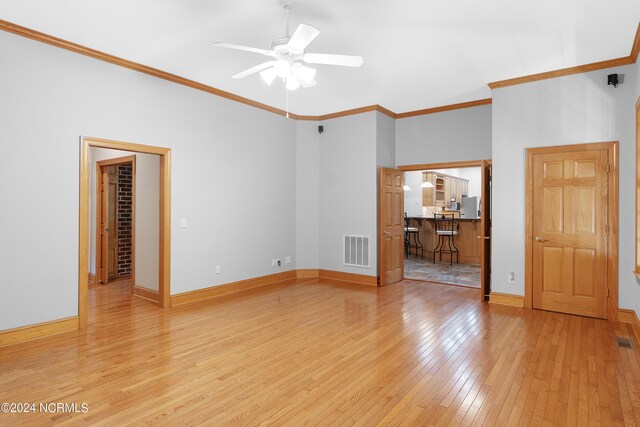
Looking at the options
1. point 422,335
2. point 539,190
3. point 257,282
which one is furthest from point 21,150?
point 539,190

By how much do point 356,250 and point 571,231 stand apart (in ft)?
10.4

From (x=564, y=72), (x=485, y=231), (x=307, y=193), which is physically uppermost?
(x=564, y=72)

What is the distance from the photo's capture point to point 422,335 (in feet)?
12.2

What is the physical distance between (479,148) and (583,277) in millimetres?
2428

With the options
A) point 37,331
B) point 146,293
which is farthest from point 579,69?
point 37,331

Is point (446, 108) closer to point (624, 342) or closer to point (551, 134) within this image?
point (551, 134)

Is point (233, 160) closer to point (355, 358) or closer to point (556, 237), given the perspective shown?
point (355, 358)

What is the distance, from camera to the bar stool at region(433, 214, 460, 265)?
8508 millimetres

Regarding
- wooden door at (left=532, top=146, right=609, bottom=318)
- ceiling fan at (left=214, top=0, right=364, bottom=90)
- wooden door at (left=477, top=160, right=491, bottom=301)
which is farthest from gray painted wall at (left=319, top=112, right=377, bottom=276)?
ceiling fan at (left=214, top=0, right=364, bottom=90)

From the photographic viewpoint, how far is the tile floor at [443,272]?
6.55m

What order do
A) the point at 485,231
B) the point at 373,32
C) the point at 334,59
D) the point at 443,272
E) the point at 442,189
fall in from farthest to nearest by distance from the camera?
1. the point at 442,189
2. the point at 443,272
3. the point at 485,231
4. the point at 373,32
5. the point at 334,59

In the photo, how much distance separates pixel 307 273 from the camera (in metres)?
6.77

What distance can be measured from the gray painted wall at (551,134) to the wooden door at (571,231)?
17 cm

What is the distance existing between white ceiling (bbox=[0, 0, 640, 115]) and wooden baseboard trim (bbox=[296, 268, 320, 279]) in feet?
11.4
